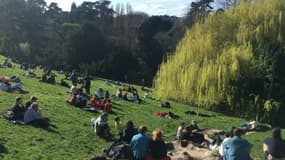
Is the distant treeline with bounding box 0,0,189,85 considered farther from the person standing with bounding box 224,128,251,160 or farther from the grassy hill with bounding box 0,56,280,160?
the person standing with bounding box 224,128,251,160

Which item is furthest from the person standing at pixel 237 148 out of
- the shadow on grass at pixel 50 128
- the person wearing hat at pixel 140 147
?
the shadow on grass at pixel 50 128

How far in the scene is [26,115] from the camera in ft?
69.7

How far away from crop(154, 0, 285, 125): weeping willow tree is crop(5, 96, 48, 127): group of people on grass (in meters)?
17.9

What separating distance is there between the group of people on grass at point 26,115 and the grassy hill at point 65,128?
418 mm

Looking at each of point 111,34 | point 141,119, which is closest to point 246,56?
point 141,119

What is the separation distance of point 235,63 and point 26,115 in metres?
19.4

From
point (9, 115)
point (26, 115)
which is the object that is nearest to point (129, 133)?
point (26, 115)

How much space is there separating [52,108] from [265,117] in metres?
15.3

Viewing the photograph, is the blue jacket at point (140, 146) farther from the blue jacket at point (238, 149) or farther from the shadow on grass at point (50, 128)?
the shadow on grass at point (50, 128)

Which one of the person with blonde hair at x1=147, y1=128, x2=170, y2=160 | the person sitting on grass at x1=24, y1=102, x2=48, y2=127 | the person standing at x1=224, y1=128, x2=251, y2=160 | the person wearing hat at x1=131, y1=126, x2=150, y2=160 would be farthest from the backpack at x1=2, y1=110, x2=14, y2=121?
the person standing at x1=224, y1=128, x2=251, y2=160

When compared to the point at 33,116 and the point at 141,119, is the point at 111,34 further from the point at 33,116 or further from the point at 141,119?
the point at 33,116

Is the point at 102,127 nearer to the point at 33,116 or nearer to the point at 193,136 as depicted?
the point at 33,116

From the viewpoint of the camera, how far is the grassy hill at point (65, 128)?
1788 centimetres

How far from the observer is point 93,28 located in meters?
69.7
